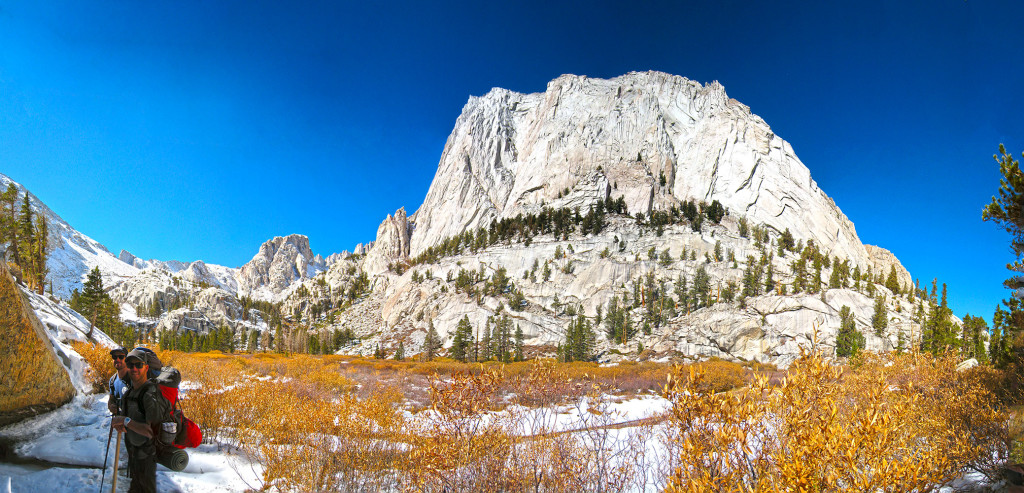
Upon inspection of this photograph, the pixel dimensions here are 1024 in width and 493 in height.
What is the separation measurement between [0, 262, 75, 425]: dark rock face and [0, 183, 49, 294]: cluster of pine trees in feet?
122

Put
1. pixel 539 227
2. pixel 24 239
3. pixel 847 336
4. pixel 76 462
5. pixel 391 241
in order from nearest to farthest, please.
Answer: pixel 76 462, pixel 24 239, pixel 847 336, pixel 539 227, pixel 391 241

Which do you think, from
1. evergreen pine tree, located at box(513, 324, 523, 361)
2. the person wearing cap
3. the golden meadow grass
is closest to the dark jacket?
the person wearing cap

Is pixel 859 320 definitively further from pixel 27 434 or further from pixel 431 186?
pixel 431 186

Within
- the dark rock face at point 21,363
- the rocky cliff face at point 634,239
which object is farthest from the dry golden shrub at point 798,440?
the rocky cliff face at point 634,239

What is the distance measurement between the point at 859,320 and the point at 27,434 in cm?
7925

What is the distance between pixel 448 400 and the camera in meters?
6.76

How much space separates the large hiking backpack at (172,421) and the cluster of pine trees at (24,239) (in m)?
41.1

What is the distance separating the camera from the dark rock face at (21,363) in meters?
6.08

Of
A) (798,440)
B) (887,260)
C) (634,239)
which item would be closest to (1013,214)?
(798,440)

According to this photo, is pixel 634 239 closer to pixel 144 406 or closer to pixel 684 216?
pixel 684 216

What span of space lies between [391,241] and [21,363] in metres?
143

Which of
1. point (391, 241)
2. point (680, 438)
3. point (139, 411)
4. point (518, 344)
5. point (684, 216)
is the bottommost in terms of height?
point (518, 344)

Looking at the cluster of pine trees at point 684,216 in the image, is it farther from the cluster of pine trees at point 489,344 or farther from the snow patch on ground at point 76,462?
the snow patch on ground at point 76,462

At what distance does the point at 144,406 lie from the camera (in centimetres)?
498
